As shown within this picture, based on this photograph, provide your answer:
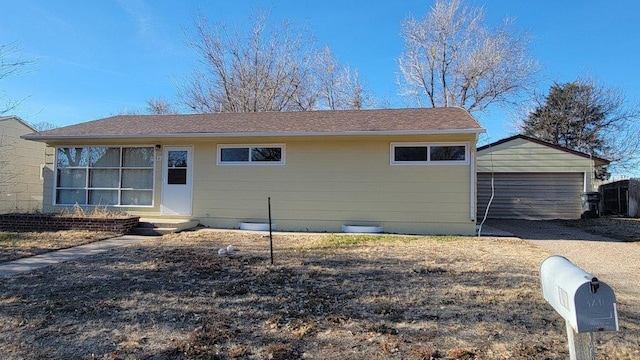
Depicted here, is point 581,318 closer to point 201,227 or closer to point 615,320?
point 615,320

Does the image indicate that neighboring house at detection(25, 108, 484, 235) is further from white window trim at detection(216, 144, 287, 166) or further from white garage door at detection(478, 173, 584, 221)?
white garage door at detection(478, 173, 584, 221)

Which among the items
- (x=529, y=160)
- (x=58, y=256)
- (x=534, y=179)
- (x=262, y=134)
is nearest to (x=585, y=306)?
(x=58, y=256)

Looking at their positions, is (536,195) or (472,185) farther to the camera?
(536,195)

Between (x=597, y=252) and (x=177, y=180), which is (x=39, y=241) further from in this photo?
(x=597, y=252)

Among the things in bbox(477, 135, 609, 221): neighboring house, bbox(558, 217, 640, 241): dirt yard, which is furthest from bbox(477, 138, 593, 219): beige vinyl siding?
bbox(558, 217, 640, 241): dirt yard

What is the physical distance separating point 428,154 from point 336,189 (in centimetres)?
249

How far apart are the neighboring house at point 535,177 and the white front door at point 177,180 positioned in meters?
10.7

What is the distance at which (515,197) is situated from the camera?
1541 centimetres

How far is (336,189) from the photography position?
34.3 feet

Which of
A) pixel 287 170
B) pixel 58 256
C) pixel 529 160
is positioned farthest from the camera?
pixel 529 160

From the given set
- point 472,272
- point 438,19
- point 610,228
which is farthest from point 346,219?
point 438,19

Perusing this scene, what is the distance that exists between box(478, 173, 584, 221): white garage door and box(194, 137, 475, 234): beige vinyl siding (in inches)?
251

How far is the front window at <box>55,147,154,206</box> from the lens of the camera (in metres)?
11.5

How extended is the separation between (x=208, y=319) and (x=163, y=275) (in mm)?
2027
